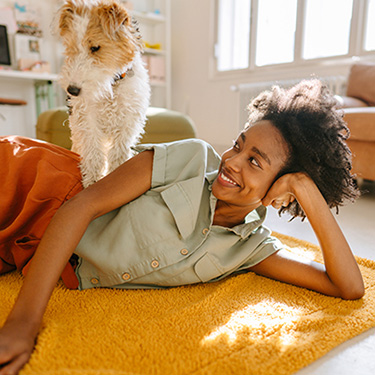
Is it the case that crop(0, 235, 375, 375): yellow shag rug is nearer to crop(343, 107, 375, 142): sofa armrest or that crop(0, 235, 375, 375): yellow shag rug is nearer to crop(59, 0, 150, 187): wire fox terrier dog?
crop(59, 0, 150, 187): wire fox terrier dog

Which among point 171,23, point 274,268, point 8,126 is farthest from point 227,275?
point 171,23

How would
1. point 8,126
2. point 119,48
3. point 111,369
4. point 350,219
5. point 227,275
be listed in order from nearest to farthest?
point 111,369
point 227,275
point 119,48
point 350,219
point 8,126

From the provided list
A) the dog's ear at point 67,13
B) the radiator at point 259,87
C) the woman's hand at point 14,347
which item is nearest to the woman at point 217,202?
the woman's hand at point 14,347

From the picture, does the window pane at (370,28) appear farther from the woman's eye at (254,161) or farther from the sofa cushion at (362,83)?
the woman's eye at (254,161)

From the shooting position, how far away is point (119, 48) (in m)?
1.27

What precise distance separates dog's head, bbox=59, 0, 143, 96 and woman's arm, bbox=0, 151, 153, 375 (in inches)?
15.9

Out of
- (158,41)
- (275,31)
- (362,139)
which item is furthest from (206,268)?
(158,41)

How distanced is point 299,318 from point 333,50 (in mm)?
3485

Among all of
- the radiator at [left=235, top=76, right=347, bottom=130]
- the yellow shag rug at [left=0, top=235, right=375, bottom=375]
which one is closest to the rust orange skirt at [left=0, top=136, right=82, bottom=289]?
the yellow shag rug at [left=0, top=235, right=375, bottom=375]

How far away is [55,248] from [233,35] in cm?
453

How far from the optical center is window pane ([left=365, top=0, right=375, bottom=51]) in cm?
327

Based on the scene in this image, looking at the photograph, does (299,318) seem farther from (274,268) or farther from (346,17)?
(346,17)

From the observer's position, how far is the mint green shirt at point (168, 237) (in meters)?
0.94

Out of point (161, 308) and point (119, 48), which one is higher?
point (119, 48)
